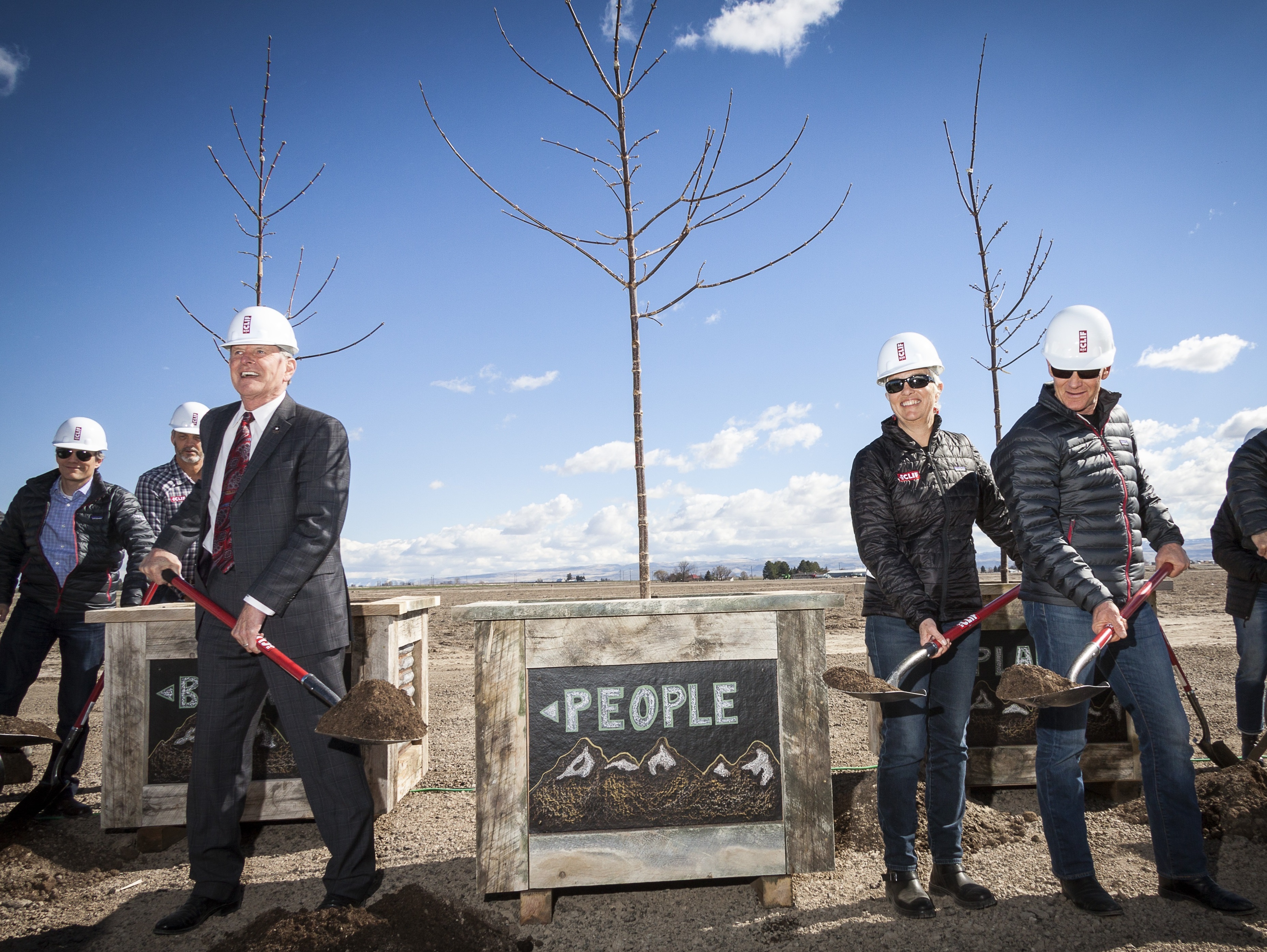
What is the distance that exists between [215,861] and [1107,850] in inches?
150

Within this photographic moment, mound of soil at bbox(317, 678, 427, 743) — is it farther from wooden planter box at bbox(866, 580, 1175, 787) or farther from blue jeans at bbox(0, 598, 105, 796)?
blue jeans at bbox(0, 598, 105, 796)

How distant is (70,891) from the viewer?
11.1ft

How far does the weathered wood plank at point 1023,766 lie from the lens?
4.05 meters

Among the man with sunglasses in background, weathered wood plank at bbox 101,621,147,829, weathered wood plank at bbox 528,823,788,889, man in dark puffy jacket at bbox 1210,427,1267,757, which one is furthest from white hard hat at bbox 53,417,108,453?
man in dark puffy jacket at bbox 1210,427,1267,757

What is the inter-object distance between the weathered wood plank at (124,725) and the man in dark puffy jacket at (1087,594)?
408cm

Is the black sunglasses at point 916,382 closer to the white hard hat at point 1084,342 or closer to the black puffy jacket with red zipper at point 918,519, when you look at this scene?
the black puffy jacket with red zipper at point 918,519

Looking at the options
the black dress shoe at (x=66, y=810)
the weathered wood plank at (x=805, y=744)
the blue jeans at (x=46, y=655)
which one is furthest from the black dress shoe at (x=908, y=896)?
the blue jeans at (x=46, y=655)

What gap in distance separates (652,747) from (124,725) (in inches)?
Answer: 109

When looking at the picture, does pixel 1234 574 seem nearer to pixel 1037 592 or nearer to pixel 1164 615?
pixel 1037 592

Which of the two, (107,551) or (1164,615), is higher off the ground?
(107,551)

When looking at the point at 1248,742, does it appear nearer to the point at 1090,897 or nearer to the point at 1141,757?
the point at 1141,757

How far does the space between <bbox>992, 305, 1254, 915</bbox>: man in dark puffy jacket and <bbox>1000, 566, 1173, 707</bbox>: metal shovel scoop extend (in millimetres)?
38

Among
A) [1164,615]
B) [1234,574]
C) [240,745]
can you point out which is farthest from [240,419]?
[1164,615]

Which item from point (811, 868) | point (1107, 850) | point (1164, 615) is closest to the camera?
point (811, 868)
